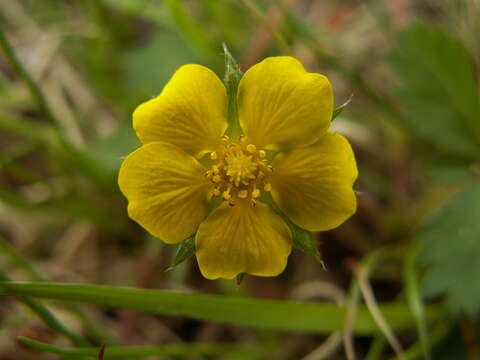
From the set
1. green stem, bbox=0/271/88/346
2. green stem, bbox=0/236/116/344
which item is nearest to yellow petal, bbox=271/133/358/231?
green stem, bbox=0/271/88/346

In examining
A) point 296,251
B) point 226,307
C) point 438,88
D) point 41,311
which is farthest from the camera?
point 296,251

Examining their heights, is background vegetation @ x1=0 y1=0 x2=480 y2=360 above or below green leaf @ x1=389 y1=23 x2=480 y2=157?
below

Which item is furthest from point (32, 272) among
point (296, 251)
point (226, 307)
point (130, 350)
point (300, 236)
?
point (296, 251)

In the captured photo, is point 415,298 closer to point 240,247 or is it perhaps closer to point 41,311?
point 240,247

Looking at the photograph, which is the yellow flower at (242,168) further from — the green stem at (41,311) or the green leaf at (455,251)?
the green leaf at (455,251)

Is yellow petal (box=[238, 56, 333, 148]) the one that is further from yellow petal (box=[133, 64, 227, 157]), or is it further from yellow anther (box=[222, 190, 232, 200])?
yellow anther (box=[222, 190, 232, 200])

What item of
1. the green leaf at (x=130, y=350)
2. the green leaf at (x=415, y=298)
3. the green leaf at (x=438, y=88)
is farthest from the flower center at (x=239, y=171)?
the green leaf at (x=438, y=88)

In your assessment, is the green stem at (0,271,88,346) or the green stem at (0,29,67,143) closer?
the green stem at (0,271,88,346)

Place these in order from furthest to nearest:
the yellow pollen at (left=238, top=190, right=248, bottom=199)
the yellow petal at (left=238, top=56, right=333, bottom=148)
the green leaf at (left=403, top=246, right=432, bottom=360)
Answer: the green leaf at (left=403, top=246, right=432, bottom=360) < the yellow pollen at (left=238, top=190, right=248, bottom=199) < the yellow petal at (left=238, top=56, right=333, bottom=148)
